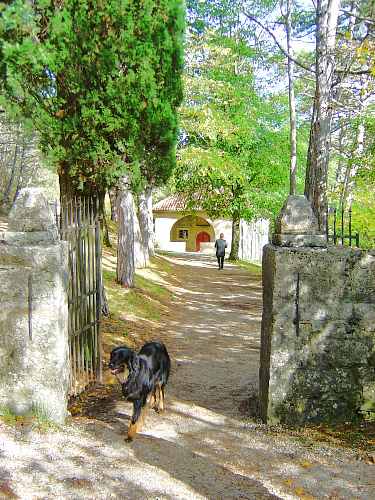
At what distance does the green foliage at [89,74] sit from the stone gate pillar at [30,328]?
2966 mm

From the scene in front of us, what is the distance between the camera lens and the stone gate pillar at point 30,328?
16.3 ft

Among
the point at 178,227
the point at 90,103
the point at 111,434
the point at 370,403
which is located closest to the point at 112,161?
the point at 90,103

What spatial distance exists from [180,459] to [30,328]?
6.40 feet

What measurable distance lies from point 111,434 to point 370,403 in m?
2.80

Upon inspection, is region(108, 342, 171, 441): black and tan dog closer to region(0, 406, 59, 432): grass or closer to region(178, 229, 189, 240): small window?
region(0, 406, 59, 432): grass

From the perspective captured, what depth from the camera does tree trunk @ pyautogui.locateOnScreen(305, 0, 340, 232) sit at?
9094 millimetres

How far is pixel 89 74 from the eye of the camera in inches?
291

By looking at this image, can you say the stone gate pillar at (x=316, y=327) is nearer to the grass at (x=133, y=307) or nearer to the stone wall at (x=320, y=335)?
the stone wall at (x=320, y=335)

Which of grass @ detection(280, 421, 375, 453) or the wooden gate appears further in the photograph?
the wooden gate

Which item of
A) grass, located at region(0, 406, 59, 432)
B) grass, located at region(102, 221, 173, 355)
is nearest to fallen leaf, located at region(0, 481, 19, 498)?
grass, located at region(0, 406, 59, 432)

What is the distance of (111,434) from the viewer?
4.93m

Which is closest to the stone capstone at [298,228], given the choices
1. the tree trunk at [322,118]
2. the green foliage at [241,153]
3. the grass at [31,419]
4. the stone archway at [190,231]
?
the grass at [31,419]

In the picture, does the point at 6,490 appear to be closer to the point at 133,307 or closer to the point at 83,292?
the point at 83,292

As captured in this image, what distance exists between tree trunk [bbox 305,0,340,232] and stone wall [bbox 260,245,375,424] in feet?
13.1
